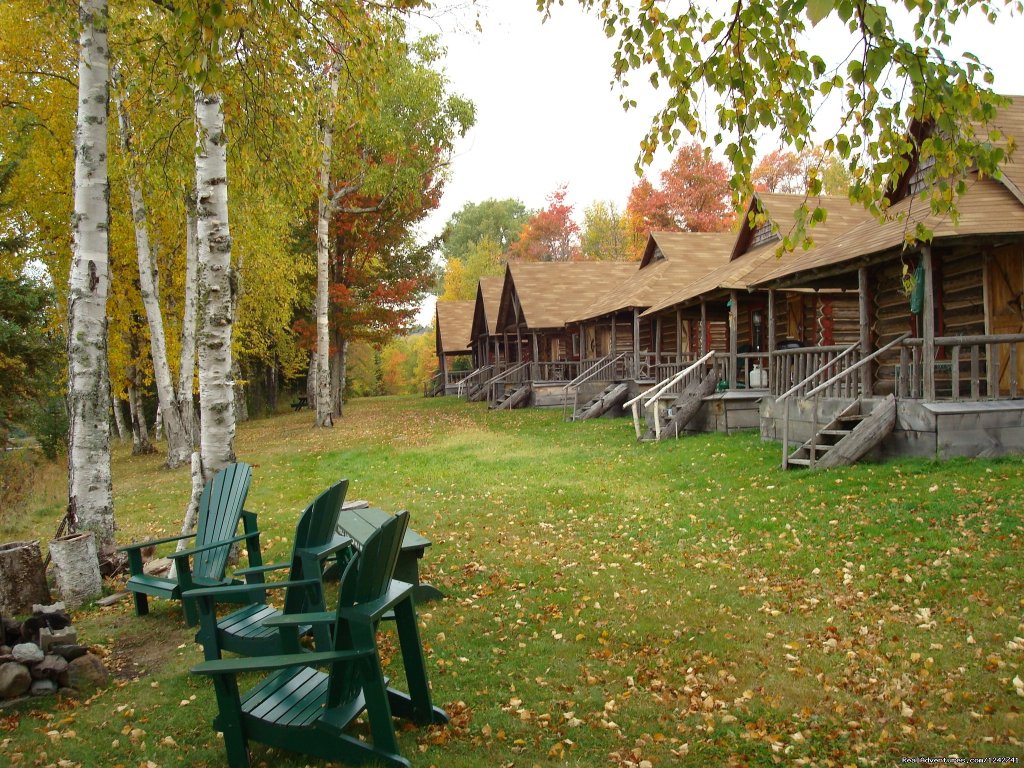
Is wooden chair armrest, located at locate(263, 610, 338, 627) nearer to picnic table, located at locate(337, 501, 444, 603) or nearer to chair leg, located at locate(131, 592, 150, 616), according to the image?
picnic table, located at locate(337, 501, 444, 603)

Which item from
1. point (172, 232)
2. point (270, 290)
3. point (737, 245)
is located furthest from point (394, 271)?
point (737, 245)

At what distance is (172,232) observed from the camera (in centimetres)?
1867

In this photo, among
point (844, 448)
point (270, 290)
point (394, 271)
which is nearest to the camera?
point (844, 448)

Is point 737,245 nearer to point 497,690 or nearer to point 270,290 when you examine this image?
point 270,290

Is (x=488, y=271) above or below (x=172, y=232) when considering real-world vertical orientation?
above

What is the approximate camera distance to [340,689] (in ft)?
11.3

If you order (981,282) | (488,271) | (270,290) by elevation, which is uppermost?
(488,271)

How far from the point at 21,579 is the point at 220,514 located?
176 cm

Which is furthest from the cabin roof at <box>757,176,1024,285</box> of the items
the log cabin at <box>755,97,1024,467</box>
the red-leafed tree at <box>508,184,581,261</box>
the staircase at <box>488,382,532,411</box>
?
the red-leafed tree at <box>508,184,581,261</box>

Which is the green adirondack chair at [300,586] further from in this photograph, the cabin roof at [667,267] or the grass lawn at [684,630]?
the cabin roof at [667,267]

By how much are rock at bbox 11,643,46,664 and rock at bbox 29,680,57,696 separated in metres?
0.13

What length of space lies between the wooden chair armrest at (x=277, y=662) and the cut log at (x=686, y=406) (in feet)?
41.9

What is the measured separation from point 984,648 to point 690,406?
1129cm

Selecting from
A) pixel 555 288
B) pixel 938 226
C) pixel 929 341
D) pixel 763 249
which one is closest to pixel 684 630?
pixel 929 341
